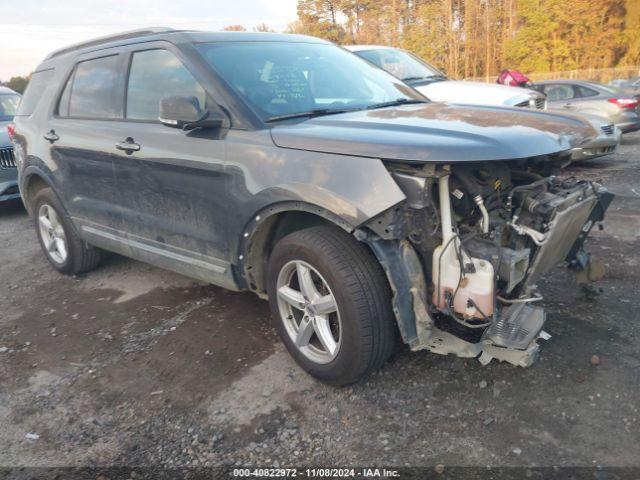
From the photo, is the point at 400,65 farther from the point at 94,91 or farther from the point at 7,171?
the point at 7,171

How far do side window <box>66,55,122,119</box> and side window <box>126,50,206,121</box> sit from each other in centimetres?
20

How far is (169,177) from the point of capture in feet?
11.2

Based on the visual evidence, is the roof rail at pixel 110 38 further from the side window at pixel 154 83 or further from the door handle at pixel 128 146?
the door handle at pixel 128 146

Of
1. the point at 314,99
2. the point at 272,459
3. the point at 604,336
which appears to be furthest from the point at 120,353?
the point at 604,336

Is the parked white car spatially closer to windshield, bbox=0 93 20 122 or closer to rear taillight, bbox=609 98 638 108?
rear taillight, bbox=609 98 638 108

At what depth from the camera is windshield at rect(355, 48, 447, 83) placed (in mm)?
8352

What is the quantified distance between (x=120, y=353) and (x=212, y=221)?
3.83ft

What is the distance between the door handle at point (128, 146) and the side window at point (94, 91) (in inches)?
10.9

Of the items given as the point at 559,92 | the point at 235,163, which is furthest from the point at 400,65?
the point at 235,163

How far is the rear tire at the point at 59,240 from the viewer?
189 inches

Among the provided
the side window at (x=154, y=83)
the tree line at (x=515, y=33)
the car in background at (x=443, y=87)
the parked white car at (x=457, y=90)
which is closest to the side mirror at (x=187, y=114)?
the side window at (x=154, y=83)

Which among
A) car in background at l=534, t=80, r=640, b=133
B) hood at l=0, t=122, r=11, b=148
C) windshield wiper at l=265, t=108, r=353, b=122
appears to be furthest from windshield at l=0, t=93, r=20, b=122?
car in background at l=534, t=80, r=640, b=133

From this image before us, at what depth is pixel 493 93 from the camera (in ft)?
24.5

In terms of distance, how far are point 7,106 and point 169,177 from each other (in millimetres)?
7132
